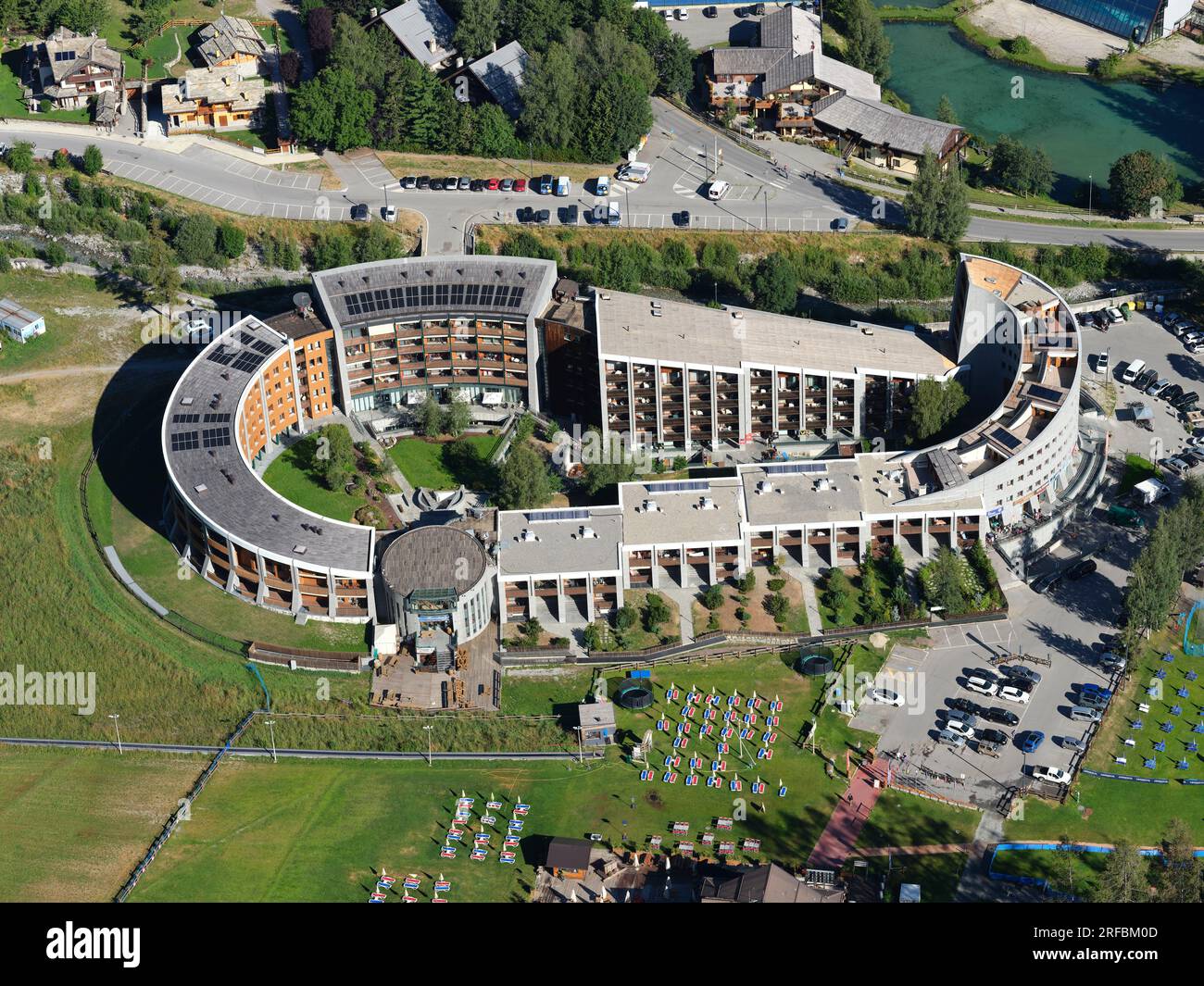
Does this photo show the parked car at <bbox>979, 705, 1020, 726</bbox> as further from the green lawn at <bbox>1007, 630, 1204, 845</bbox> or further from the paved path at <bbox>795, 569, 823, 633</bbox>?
the paved path at <bbox>795, 569, 823, 633</bbox>

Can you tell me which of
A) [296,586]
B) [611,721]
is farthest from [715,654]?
[296,586]

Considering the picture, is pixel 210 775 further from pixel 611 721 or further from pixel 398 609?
pixel 611 721

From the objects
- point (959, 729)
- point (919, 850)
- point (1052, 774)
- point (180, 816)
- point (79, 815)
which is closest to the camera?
point (919, 850)

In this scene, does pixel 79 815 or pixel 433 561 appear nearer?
pixel 79 815

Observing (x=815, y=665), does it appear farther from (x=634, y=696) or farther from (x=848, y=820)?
(x=848, y=820)

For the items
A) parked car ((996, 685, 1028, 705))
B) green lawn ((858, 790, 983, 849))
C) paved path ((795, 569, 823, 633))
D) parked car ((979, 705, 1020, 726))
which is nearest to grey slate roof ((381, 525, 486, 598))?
paved path ((795, 569, 823, 633))

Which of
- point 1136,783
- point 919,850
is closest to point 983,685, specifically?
point 1136,783
